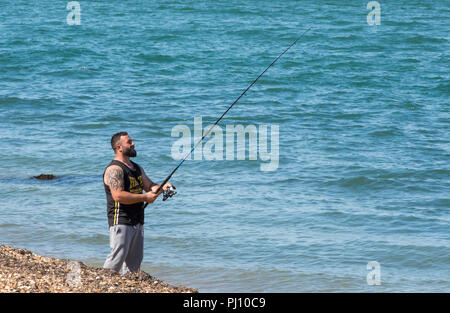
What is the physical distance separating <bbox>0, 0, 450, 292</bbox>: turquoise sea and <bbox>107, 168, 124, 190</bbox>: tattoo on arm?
1.90 metres

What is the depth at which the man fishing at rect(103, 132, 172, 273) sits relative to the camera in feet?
20.5

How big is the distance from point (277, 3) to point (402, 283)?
29253mm

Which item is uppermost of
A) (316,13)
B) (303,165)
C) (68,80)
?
(316,13)

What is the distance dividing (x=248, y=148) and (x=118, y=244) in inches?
327

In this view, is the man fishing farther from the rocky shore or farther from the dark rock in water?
the dark rock in water

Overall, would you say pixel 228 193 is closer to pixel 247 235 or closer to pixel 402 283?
pixel 247 235

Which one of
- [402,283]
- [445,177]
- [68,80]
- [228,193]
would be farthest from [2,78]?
[402,283]

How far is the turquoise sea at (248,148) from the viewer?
8.78 m

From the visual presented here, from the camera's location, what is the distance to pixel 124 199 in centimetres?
622

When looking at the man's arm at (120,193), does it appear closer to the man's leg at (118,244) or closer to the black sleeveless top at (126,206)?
the black sleeveless top at (126,206)

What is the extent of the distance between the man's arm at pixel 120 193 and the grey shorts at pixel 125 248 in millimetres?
268

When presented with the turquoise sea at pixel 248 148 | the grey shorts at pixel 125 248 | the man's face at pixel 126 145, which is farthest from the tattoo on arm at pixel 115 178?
the turquoise sea at pixel 248 148

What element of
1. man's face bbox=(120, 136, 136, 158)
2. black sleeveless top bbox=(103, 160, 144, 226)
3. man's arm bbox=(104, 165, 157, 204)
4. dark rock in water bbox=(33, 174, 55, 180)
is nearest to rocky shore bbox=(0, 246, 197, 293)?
black sleeveless top bbox=(103, 160, 144, 226)

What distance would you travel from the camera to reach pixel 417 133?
15578mm
